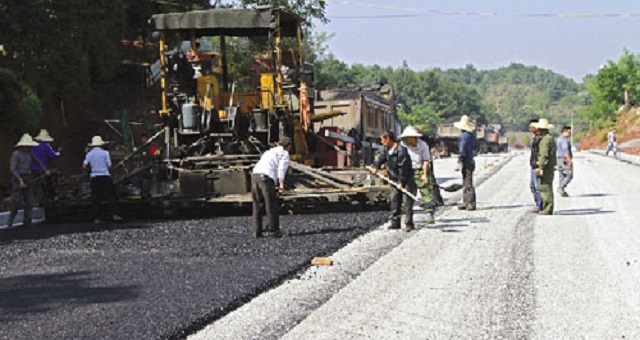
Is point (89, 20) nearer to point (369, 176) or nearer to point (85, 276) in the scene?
point (369, 176)

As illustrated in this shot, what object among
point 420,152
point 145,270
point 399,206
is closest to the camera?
point 145,270

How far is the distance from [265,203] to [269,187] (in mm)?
229

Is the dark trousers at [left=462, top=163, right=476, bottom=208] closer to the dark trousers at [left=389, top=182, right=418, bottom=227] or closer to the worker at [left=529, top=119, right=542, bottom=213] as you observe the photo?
A: the worker at [left=529, top=119, right=542, bottom=213]

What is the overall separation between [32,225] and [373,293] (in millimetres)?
8584

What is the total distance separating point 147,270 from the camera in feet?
27.3

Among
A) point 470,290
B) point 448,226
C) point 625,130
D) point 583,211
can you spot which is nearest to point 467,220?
point 448,226

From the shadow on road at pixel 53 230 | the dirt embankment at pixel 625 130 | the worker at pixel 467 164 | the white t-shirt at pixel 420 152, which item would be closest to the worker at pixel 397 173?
the white t-shirt at pixel 420 152

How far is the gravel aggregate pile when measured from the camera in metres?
6.06

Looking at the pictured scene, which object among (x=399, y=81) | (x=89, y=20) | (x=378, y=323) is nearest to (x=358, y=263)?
(x=378, y=323)

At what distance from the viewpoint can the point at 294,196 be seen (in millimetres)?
13109

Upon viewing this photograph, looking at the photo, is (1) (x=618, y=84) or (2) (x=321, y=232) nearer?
(2) (x=321, y=232)

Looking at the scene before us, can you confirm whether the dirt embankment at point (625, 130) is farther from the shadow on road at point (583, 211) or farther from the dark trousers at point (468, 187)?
the dark trousers at point (468, 187)

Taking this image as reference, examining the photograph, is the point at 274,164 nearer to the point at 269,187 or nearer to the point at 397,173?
the point at 269,187

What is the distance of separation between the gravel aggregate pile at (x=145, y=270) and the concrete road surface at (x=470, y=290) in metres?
0.33
